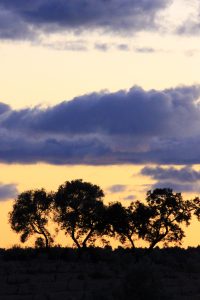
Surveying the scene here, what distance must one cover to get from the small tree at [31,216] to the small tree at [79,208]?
2.32 metres

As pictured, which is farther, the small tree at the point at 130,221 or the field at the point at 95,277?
the small tree at the point at 130,221

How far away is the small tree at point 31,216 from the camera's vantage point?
340 ft

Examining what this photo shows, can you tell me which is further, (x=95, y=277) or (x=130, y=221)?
(x=130, y=221)

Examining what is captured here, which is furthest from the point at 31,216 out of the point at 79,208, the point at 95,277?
the point at 95,277

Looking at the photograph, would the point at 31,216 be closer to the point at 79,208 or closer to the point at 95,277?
the point at 79,208

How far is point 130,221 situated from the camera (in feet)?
285

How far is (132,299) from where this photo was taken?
149ft

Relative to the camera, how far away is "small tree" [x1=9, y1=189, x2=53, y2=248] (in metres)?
104

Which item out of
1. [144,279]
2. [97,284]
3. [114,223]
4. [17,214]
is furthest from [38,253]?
[144,279]

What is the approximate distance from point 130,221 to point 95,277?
69.4ft

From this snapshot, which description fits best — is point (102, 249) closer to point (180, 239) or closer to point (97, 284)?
point (180, 239)

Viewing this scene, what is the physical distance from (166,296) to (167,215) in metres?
40.3

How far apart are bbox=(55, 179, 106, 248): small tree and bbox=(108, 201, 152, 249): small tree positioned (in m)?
6.90

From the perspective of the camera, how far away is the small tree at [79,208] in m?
A: 97.2
